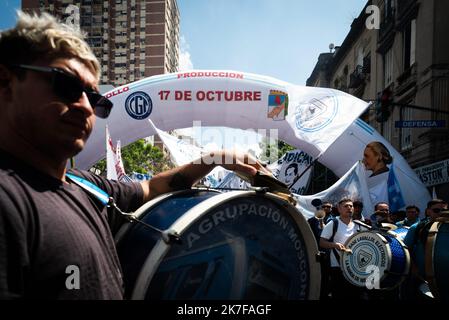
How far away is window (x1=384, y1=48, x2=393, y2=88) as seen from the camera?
2152 cm

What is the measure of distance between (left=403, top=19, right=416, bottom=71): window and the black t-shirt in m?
19.9

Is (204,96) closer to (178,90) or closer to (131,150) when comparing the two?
(178,90)

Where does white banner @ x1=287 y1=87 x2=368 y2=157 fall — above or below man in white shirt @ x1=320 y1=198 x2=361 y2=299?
above

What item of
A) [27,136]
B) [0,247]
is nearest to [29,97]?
[27,136]

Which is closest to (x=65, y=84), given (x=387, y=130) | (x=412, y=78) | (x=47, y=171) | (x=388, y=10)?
(x=47, y=171)

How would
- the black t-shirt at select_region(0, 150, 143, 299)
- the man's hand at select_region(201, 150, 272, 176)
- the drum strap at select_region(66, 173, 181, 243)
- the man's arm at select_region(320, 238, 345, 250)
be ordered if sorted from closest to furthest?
the black t-shirt at select_region(0, 150, 143, 299) → the drum strap at select_region(66, 173, 181, 243) → the man's hand at select_region(201, 150, 272, 176) → the man's arm at select_region(320, 238, 345, 250)

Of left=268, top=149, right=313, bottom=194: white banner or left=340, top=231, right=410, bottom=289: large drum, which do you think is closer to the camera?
left=340, top=231, right=410, bottom=289: large drum

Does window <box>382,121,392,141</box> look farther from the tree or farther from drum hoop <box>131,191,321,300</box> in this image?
the tree

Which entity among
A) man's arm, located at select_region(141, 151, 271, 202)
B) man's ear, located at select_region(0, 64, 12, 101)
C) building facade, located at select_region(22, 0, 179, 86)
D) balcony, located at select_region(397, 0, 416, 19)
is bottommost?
man's arm, located at select_region(141, 151, 271, 202)

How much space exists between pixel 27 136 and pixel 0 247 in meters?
0.38

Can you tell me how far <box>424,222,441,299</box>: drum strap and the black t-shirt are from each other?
3.22 m

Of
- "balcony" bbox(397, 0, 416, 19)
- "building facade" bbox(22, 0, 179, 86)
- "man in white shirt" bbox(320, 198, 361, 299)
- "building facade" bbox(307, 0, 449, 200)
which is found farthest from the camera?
"building facade" bbox(22, 0, 179, 86)

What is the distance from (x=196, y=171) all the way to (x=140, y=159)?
136ft

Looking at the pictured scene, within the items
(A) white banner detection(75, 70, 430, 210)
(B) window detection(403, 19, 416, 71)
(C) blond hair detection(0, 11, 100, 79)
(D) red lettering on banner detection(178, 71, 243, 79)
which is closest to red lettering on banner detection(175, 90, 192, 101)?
(A) white banner detection(75, 70, 430, 210)
